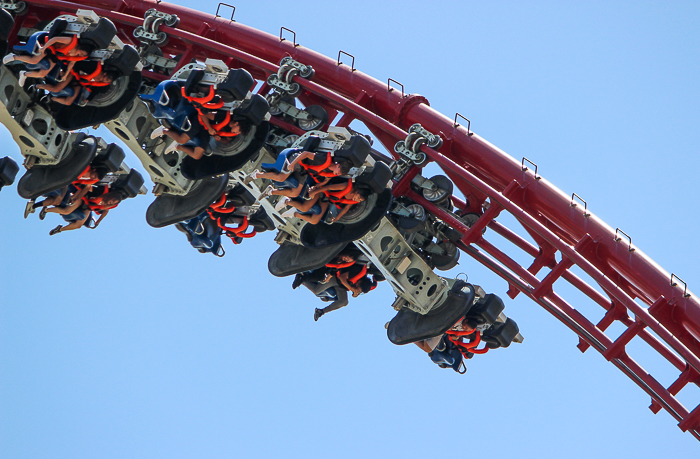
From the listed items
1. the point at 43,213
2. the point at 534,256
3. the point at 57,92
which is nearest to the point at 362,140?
the point at 534,256

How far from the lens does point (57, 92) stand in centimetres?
2067

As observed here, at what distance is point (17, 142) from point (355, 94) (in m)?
6.36

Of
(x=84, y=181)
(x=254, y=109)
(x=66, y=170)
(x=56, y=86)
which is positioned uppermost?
(x=254, y=109)

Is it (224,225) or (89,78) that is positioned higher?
(89,78)

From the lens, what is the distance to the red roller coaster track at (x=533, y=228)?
19078mm

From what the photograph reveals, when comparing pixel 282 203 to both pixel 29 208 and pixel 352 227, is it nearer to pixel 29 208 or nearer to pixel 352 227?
pixel 352 227

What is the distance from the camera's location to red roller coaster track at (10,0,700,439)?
19078mm

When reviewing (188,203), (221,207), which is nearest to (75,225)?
(188,203)

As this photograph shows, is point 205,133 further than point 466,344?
No

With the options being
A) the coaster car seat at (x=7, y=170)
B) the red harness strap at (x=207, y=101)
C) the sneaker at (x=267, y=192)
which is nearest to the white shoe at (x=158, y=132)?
the red harness strap at (x=207, y=101)

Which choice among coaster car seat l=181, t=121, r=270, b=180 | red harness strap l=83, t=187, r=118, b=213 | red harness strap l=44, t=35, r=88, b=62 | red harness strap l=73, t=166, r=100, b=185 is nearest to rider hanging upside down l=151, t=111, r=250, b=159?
coaster car seat l=181, t=121, r=270, b=180

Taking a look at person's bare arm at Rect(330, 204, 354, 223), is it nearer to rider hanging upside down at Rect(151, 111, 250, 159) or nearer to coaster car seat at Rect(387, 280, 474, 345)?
rider hanging upside down at Rect(151, 111, 250, 159)

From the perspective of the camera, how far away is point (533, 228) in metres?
19.0

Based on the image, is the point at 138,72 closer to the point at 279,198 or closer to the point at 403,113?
the point at 279,198
